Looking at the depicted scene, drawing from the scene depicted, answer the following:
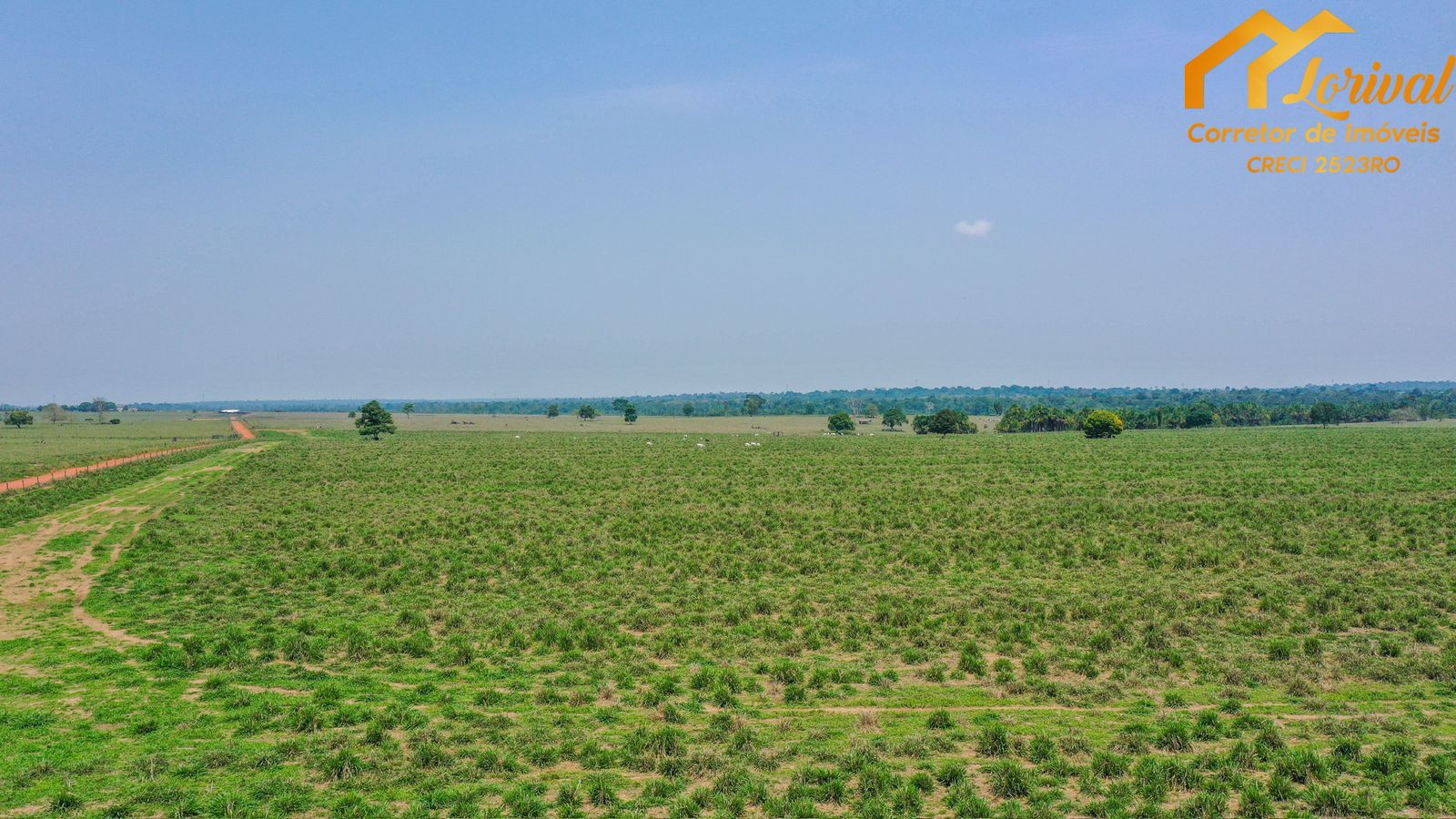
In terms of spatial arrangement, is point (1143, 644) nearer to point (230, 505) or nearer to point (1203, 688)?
point (1203, 688)

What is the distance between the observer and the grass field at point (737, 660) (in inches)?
408

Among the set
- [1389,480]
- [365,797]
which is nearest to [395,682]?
[365,797]

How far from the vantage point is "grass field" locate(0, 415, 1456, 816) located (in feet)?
34.0

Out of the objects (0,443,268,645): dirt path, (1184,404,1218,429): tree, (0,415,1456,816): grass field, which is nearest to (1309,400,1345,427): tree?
(1184,404,1218,429): tree

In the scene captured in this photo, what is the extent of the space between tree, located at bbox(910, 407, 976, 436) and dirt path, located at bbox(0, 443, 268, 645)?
92.0 meters

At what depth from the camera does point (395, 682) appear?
1490cm

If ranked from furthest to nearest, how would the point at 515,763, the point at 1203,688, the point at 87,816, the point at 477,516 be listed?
the point at 477,516, the point at 1203,688, the point at 515,763, the point at 87,816

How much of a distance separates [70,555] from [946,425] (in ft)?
338

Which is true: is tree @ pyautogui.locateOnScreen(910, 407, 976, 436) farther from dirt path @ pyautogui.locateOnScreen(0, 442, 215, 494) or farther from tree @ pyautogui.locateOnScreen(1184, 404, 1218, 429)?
dirt path @ pyautogui.locateOnScreen(0, 442, 215, 494)

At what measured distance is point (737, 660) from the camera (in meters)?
16.1

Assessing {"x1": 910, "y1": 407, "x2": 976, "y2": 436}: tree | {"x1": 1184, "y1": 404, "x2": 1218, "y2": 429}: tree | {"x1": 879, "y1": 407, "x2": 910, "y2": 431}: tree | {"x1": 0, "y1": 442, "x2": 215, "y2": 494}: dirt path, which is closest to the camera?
{"x1": 0, "y1": 442, "x2": 215, "y2": 494}: dirt path

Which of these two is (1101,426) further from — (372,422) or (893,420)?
(372,422)

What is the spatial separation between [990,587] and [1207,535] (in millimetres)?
12277

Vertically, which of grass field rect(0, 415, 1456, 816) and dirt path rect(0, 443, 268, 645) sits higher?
dirt path rect(0, 443, 268, 645)
